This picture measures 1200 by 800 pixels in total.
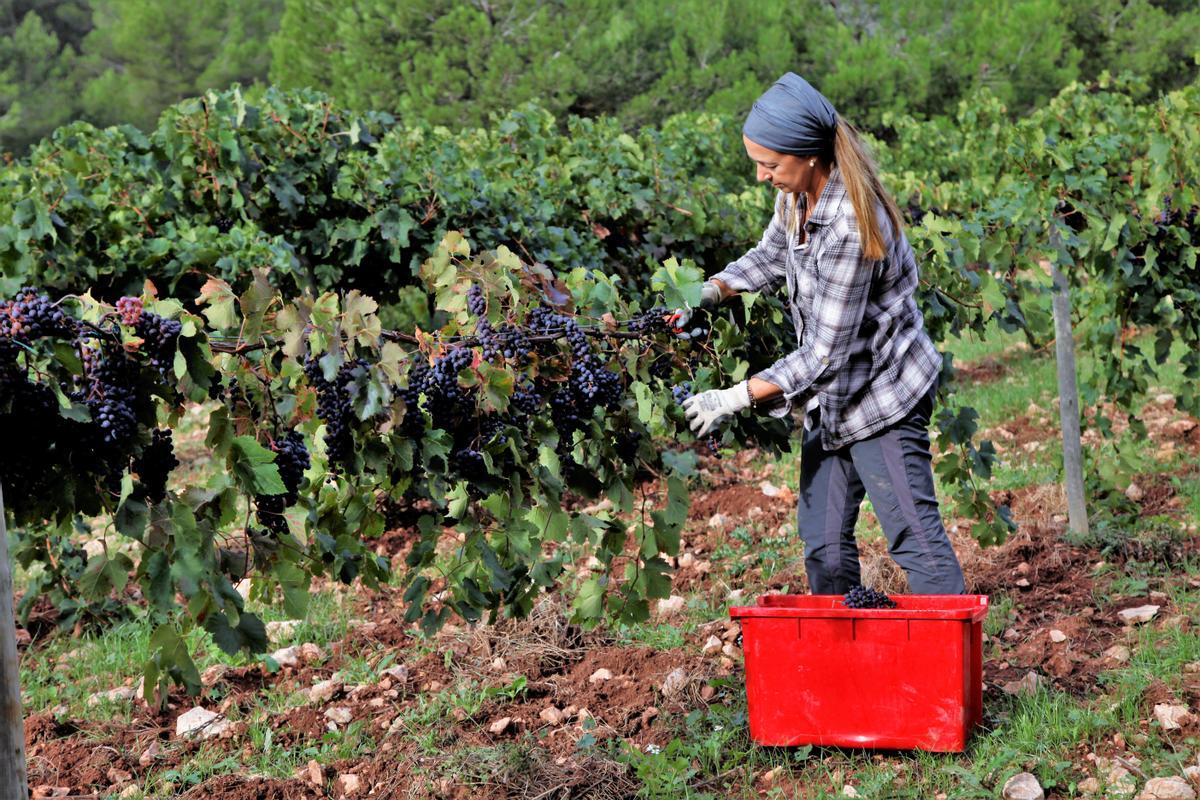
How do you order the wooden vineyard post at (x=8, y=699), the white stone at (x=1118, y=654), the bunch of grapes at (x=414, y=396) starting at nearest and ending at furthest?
the wooden vineyard post at (x=8, y=699), the bunch of grapes at (x=414, y=396), the white stone at (x=1118, y=654)

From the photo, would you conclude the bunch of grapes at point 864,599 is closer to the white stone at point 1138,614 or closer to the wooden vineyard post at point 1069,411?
the white stone at point 1138,614

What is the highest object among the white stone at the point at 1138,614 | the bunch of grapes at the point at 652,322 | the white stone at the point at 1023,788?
the bunch of grapes at the point at 652,322

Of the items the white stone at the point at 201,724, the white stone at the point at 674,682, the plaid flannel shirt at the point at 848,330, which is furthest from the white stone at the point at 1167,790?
the white stone at the point at 201,724

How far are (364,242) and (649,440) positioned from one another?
218cm

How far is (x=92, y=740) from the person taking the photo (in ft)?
11.7

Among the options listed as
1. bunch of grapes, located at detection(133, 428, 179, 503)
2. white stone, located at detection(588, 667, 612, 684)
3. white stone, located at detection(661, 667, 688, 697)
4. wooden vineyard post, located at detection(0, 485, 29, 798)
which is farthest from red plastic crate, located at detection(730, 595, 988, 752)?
wooden vineyard post, located at detection(0, 485, 29, 798)

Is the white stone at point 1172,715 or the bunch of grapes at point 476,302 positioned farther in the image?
the white stone at point 1172,715

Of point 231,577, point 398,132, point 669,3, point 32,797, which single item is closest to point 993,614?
point 231,577

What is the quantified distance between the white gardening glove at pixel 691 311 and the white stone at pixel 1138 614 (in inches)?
72.6

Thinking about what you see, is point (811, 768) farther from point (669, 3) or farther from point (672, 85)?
point (669, 3)

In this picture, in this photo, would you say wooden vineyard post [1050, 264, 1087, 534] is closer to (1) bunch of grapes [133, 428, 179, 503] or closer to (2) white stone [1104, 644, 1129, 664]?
(2) white stone [1104, 644, 1129, 664]

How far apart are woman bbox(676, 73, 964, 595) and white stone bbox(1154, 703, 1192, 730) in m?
0.63

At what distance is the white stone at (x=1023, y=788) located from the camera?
2760mm

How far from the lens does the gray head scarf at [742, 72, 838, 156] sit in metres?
2.80
